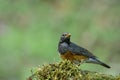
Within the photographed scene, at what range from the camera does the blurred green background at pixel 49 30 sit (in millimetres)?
13922

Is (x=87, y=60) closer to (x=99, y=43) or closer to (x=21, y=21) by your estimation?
(x=99, y=43)

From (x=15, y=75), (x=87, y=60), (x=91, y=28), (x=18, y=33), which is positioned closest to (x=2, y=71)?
(x=15, y=75)

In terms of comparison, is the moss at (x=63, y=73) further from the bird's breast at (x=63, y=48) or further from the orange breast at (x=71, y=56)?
the bird's breast at (x=63, y=48)

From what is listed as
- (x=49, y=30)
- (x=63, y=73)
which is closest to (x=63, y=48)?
(x=63, y=73)

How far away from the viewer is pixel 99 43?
15203 millimetres

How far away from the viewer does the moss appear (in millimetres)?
6098

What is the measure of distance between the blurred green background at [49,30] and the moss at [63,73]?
577 cm

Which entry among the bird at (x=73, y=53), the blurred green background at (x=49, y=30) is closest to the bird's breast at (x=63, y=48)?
the bird at (x=73, y=53)

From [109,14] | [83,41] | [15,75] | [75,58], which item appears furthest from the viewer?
[109,14]

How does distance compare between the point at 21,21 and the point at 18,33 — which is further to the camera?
the point at 21,21

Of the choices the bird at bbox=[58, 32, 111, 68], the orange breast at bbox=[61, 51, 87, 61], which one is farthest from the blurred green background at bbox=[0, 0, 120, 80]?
the orange breast at bbox=[61, 51, 87, 61]

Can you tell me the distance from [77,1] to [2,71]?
4.57 m

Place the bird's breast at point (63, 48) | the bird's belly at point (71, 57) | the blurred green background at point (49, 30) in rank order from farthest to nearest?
the blurred green background at point (49, 30)
the bird's breast at point (63, 48)
the bird's belly at point (71, 57)

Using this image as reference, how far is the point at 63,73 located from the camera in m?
6.11
